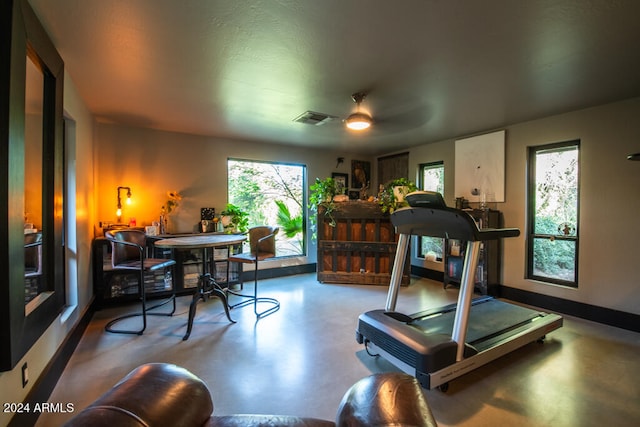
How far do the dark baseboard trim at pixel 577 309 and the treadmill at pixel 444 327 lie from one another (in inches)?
34.9

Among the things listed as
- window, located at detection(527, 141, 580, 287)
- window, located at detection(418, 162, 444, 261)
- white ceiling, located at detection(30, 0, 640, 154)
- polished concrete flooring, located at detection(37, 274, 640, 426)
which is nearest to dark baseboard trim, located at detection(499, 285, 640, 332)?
polished concrete flooring, located at detection(37, 274, 640, 426)

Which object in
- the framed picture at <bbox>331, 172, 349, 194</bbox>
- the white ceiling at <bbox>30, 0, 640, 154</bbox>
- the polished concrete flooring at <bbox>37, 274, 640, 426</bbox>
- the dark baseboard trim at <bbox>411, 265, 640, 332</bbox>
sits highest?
the white ceiling at <bbox>30, 0, 640, 154</bbox>

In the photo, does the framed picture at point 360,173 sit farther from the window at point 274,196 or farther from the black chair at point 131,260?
the black chair at point 131,260

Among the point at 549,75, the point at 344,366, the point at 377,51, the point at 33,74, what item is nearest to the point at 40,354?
the point at 33,74

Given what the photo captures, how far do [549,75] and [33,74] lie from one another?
159 inches

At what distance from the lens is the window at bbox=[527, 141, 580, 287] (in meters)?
3.63

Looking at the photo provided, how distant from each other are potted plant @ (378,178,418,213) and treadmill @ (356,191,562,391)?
2.03m

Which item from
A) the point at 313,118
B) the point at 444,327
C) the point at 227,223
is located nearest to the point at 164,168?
the point at 227,223

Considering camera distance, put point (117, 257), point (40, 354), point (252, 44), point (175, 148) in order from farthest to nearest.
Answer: point (175, 148) < point (117, 257) < point (252, 44) < point (40, 354)

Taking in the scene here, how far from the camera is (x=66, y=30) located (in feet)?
6.28

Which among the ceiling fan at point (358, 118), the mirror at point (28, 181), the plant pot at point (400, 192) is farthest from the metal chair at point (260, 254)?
the plant pot at point (400, 192)

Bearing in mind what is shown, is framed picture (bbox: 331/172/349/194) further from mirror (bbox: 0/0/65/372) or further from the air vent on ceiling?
mirror (bbox: 0/0/65/372)

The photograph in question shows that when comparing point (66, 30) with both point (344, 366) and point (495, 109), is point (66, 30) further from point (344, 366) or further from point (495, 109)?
point (495, 109)

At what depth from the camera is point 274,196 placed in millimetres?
5508
